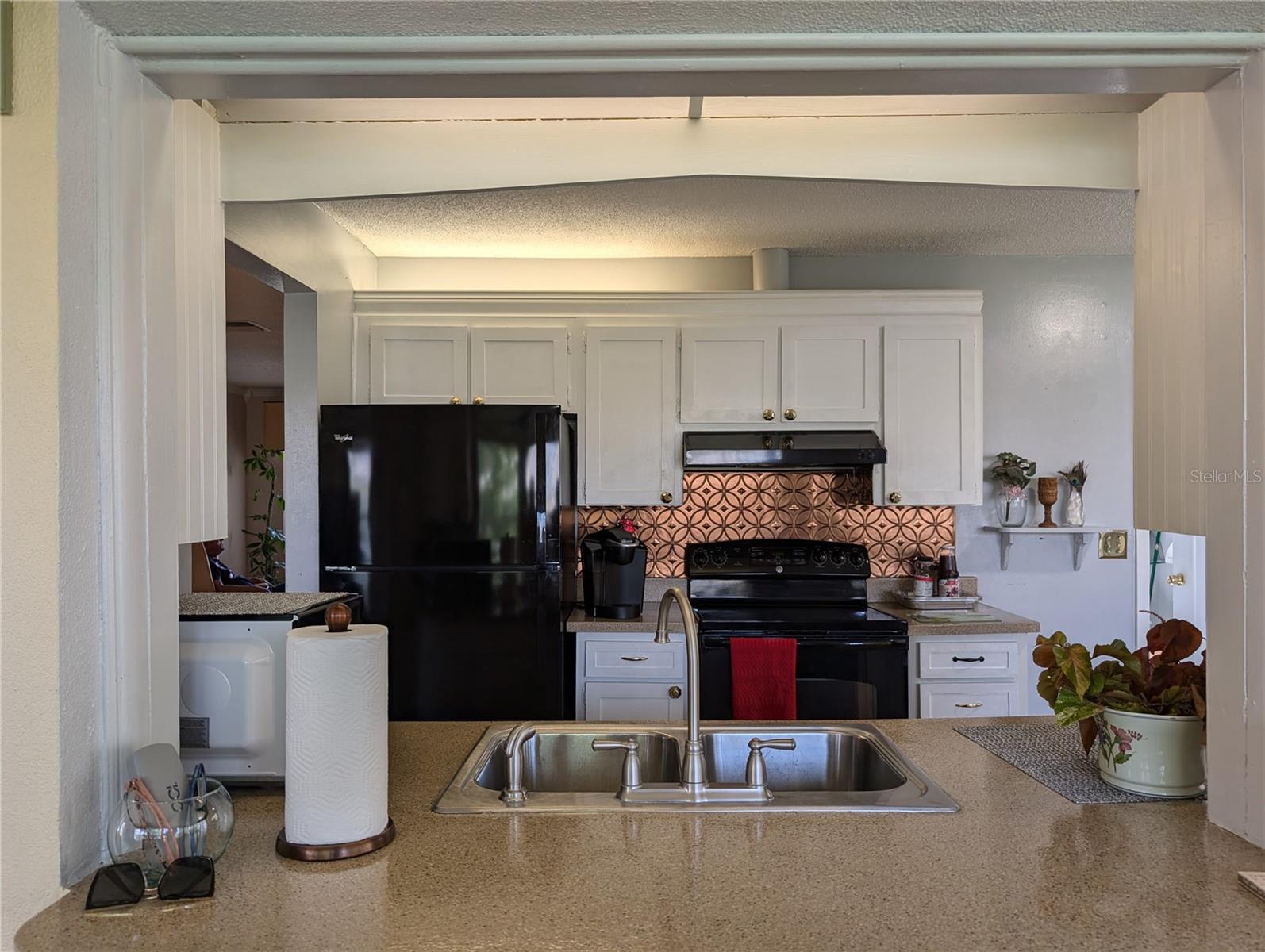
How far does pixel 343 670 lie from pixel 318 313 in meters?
2.56

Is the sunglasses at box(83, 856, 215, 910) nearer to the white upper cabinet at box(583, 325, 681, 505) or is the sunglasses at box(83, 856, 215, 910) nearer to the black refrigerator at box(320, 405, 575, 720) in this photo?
the black refrigerator at box(320, 405, 575, 720)

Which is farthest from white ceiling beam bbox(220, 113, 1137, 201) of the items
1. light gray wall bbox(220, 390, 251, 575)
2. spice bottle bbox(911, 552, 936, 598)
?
light gray wall bbox(220, 390, 251, 575)

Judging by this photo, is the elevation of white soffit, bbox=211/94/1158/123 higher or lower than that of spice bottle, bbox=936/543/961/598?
higher

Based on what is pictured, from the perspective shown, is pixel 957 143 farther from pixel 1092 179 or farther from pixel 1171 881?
pixel 1171 881

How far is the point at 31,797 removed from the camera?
1.12 metres

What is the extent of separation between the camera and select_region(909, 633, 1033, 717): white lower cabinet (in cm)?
354

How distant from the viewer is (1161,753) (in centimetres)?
150

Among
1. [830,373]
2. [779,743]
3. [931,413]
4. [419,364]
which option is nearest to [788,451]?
[830,373]

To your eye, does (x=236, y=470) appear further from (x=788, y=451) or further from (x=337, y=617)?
(x=337, y=617)

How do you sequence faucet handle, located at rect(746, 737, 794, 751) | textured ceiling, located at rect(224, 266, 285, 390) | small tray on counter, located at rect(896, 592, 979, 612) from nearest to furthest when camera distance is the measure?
faucet handle, located at rect(746, 737, 794, 751) < small tray on counter, located at rect(896, 592, 979, 612) < textured ceiling, located at rect(224, 266, 285, 390)

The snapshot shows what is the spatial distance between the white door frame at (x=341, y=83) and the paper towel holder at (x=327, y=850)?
0.78 ft

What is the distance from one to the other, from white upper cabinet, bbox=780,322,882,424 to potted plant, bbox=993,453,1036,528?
0.70m

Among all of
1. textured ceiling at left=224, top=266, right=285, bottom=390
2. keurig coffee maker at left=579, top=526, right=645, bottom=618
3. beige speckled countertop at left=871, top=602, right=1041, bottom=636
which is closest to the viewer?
beige speckled countertop at left=871, top=602, right=1041, bottom=636

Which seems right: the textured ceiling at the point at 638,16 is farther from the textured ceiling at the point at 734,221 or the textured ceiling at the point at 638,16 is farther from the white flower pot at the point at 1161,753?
the textured ceiling at the point at 734,221
